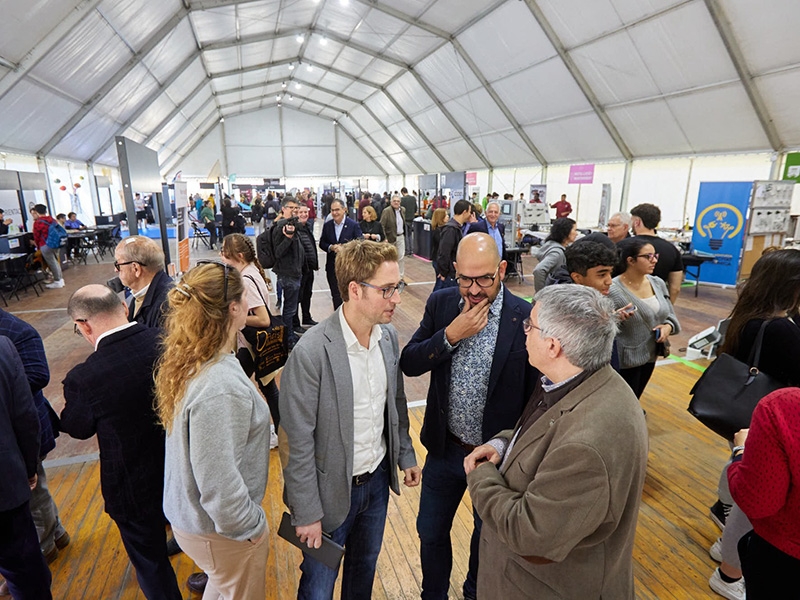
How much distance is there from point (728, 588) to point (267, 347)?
2593 mm

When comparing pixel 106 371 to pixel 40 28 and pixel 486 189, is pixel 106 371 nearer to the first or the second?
pixel 40 28

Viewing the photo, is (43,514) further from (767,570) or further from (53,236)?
(53,236)

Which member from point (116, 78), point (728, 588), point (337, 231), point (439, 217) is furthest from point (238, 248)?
point (116, 78)

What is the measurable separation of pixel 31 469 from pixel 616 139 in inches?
567

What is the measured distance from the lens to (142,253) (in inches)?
92.3

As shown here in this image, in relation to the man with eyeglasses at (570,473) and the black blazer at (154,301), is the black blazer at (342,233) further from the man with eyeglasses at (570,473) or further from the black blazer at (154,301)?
the man with eyeglasses at (570,473)

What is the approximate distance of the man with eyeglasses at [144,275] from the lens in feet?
7.60

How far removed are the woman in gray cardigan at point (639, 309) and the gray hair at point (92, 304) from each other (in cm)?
262

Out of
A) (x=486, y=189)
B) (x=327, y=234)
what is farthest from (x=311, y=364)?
(x=486, y=189)

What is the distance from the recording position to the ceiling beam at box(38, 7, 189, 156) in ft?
33.7

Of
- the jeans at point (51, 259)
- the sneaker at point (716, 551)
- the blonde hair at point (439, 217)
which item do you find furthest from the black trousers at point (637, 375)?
the jeans at point (51, 259)

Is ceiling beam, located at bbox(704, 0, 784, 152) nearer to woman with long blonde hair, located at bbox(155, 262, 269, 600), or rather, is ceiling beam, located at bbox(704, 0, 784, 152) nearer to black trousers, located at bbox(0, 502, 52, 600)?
woman with long blonde hair, located at bbox(155, 262, 269, 600)

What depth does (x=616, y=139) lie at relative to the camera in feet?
41.4

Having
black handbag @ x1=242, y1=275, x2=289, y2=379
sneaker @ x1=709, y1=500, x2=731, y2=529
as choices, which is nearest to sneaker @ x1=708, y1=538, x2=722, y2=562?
sneaker @ x1=709, y1=500, x2=731, y2=529
